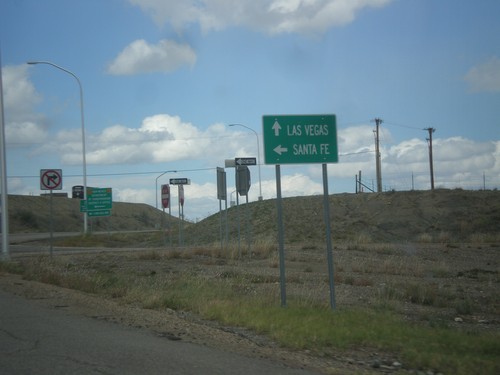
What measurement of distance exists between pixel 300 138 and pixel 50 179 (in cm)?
1315

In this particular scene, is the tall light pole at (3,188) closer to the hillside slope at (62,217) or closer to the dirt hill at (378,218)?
the dirt hill at (378,218)

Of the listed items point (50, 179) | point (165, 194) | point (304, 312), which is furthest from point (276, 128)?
point (165, 194)

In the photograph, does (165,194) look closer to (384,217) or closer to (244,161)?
(244,161)

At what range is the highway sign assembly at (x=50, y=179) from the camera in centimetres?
2091

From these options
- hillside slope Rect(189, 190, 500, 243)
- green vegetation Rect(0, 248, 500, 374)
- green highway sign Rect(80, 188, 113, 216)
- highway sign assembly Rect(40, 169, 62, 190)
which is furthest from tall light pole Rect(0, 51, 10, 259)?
green highway sign Rect(80, 188, 113, 216)

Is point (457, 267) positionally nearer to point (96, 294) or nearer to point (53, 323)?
point (96, 294)

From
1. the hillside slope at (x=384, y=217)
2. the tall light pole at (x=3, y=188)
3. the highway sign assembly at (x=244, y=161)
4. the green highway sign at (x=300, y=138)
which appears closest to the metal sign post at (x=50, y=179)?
the tall light pole at (x=3, y=188)

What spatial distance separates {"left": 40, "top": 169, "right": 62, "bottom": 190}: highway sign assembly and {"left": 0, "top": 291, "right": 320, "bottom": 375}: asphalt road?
1177 cm

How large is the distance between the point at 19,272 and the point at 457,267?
622 inches

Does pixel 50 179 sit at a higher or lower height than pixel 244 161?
lower

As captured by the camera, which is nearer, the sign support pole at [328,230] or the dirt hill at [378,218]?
the sign support pole at [328,230]

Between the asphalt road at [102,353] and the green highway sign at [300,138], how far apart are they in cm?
421

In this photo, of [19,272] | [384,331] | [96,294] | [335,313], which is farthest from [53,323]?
[19,272]

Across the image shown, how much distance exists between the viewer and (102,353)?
7.47m
